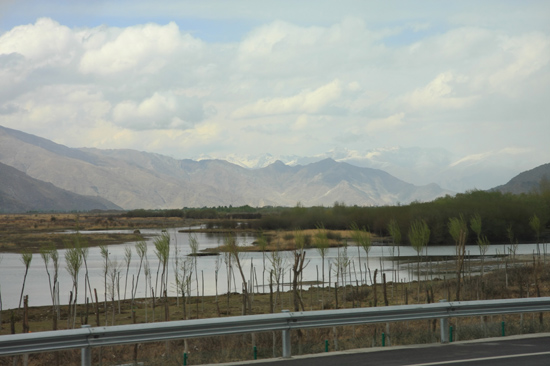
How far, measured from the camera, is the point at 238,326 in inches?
416

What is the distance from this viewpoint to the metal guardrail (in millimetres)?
9339

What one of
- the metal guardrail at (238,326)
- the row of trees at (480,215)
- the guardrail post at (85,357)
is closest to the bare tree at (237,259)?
the metal guardrail at (238,326)

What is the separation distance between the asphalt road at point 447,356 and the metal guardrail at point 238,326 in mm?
525

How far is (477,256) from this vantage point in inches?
2308

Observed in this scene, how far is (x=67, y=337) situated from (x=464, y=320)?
1414cm

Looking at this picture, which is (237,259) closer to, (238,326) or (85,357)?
(238,326)

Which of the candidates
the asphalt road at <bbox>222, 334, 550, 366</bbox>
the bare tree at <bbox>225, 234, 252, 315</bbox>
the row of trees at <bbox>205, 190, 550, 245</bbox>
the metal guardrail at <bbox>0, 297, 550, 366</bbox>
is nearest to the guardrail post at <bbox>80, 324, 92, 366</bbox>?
the metal guardrail at <bbox>0, 297, 550, 366</bbox>

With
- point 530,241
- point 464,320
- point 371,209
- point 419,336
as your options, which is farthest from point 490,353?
point 371,209

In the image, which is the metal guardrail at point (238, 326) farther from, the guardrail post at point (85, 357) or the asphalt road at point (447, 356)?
the asphalt road at point (447, 356)

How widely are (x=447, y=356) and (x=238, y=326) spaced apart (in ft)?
11.7

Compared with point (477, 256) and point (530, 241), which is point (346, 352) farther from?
point (530, 241)

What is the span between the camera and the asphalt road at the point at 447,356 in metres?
10.0

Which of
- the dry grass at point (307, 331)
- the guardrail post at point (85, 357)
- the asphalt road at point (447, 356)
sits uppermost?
the guardrail post at point (85, 357)

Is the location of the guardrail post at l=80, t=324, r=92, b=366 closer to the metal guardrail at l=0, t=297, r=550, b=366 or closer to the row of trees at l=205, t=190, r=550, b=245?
the metal guardrail at l=0, t=297, r=550, b=366
